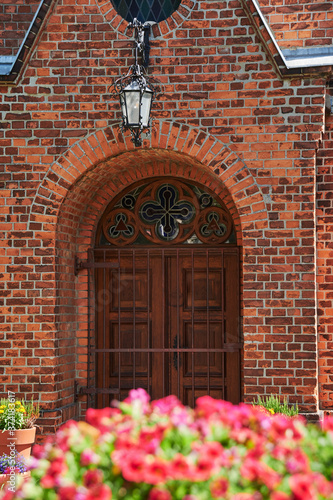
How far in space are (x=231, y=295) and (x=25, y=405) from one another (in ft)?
7.00

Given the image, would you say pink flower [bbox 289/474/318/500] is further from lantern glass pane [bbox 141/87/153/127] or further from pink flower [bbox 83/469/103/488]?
lantern glass pane [bbox 141/87/153/127]

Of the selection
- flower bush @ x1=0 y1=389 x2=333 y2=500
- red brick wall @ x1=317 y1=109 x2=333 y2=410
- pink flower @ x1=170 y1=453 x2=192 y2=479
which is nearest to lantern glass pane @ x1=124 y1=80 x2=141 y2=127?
red brick wall @ x1=317 y1=109 x2=333 y2=410

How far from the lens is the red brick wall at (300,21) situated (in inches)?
229

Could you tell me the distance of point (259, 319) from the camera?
18.6ft

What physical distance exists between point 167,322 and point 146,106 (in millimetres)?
2148

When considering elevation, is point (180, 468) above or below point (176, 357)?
above

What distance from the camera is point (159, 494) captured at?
2.09m

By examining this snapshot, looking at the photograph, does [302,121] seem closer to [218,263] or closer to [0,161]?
[218,263]

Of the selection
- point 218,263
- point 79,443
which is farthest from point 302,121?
point 79,443

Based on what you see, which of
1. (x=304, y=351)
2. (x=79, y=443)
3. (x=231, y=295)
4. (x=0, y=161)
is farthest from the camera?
(x=231, y=295)

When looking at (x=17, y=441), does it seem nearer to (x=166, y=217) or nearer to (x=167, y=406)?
(x=166, y=217)

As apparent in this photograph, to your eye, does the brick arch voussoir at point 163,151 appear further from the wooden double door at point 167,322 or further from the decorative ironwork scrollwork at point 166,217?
the wooden double door at point 167,322

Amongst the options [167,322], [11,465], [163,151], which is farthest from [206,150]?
[11,465]

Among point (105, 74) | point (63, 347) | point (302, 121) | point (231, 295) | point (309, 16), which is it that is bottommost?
point (63, 347)
